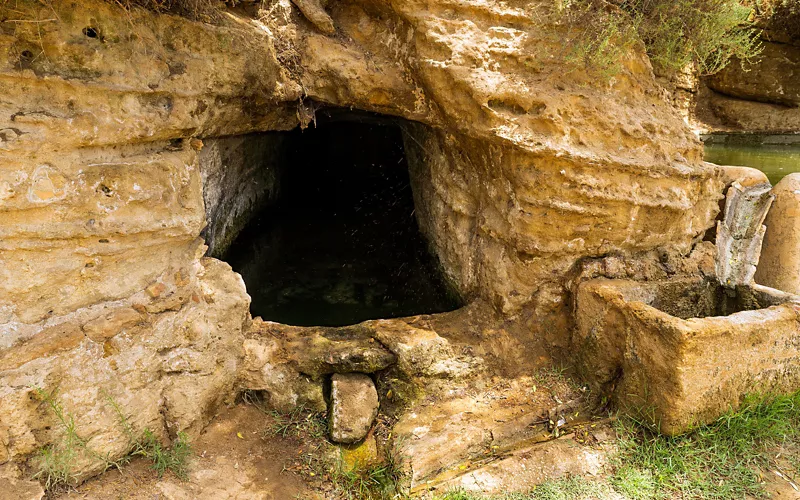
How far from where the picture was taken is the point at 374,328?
3330mm

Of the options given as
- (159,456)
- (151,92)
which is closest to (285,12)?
(151,92)

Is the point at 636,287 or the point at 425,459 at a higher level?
the point at 636,287

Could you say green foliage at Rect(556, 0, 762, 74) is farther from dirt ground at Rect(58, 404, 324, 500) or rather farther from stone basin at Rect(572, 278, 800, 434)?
dirt ground at Rect(58, 404, 324, 500)

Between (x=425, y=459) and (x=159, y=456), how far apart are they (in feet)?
4.47

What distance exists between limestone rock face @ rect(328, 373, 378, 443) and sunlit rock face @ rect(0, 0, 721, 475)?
0.61m

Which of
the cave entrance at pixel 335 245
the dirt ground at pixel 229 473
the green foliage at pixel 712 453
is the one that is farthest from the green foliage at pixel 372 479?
the cave entrance at pixel 335 245

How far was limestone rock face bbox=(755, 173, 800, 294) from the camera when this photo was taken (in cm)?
374

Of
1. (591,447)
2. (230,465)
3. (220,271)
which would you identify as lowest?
(230,465)

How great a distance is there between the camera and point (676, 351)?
269cm

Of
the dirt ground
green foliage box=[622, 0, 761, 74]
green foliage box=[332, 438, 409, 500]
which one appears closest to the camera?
the dirt ground

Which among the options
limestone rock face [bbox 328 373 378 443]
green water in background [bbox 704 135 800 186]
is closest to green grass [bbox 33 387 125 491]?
limestone rock face [bbox 328 373 378 443]

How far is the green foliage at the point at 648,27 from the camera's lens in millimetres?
2916

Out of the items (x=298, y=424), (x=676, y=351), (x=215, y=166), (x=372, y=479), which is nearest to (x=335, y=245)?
(x=215, y=166)

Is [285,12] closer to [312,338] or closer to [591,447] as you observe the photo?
[312,338]
